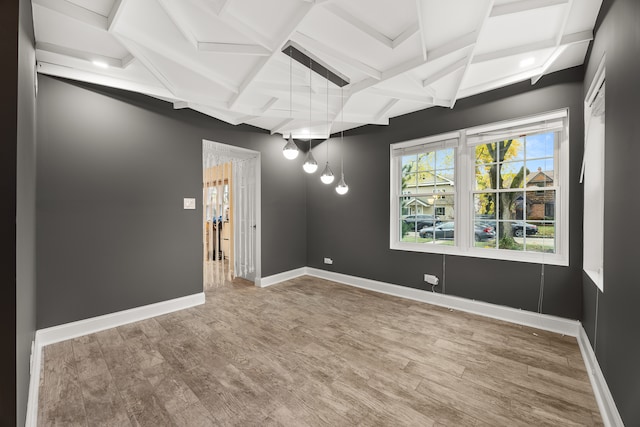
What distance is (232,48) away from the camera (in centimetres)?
221

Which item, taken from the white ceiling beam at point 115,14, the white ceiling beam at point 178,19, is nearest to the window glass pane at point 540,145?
the white ceiling beam at point 178,19

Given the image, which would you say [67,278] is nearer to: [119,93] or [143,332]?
[143,332]

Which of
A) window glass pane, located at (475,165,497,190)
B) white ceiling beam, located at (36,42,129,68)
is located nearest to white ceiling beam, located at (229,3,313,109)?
white ceiling beam, located at (36,42,129,68)

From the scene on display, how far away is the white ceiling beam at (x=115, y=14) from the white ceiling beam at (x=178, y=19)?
26cm

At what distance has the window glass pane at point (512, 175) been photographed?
3.09m

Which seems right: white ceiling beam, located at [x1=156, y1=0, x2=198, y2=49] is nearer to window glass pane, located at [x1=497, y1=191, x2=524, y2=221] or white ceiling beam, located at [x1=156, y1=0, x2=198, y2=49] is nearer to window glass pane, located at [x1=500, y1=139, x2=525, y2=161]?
window glass pane, located at [x1=500, y1=139, x2=525, y2=161]

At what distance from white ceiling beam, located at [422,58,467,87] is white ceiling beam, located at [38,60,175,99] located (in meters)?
2.95

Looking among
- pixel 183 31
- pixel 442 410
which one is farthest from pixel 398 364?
pixel 183 31

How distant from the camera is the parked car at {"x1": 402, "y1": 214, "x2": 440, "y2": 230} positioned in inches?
150

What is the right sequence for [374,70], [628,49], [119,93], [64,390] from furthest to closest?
[119,93] → [374,70] → [64,390] → [628,49]

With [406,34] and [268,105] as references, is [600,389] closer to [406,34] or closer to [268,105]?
[406,34]

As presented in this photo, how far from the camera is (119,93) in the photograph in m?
3.08

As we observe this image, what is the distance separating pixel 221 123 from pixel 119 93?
1.29 metres

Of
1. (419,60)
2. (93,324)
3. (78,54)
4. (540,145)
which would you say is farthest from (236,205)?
(540,145)
